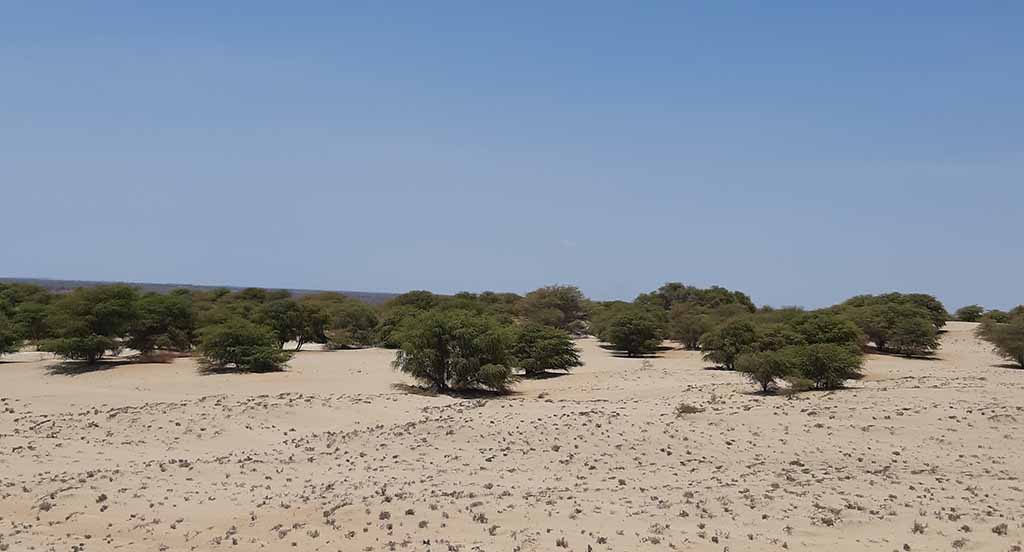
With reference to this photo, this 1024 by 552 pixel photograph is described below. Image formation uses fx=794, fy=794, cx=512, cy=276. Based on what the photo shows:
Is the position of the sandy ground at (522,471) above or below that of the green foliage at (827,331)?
below

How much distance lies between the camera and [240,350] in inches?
1654

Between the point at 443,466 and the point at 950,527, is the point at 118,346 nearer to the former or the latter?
the point at 443,466

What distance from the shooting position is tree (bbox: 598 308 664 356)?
56.7 meters

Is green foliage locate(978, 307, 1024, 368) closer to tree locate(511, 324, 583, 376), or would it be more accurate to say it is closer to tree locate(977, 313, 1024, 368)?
tree locate(977, 313, 1024, 368)

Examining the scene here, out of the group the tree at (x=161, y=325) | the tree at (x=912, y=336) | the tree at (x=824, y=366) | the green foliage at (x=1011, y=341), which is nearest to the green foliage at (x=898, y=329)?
the tree at (x=912, y=336)

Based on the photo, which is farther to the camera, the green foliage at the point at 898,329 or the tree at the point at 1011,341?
the green foliage at the point at 898,329

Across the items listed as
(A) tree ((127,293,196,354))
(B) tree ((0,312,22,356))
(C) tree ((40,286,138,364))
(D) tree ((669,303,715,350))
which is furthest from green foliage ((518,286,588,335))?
(B) tree ((0,312,22,356))

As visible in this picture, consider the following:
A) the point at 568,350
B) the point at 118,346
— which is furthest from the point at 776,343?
the point at 118,346

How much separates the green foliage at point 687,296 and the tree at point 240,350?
6096cm

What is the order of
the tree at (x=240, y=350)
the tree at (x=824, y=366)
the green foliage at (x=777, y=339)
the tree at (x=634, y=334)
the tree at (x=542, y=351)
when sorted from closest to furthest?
1. the tree at (x=824, y=366)
2. the tree at (x=240, y=350)
3. the green foliage at (x=777, y=339)
4. the tree at (x=542, y=351)
5. the tree at (x=634, y=334)

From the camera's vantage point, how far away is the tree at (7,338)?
47094mm

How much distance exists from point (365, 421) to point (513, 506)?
45.9ft

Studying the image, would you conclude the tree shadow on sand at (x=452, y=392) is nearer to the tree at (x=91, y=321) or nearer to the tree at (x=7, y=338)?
the tree at (x=91, y=321)

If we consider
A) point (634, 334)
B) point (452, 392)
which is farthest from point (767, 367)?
point (634, 334)
